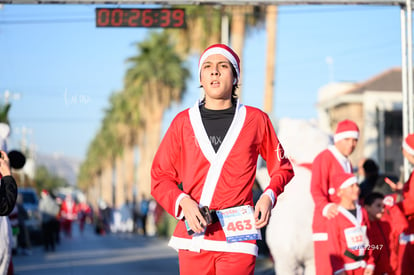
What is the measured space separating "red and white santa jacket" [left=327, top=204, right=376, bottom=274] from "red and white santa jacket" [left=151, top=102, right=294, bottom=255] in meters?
2.65

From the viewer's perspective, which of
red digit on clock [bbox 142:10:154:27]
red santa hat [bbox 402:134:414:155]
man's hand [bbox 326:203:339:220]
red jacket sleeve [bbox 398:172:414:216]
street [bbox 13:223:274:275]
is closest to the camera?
man's hand [bbox 326:203:339:220]

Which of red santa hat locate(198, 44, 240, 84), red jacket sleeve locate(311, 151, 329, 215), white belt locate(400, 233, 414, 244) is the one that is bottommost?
white belt locate(400, 233, 414, 244)

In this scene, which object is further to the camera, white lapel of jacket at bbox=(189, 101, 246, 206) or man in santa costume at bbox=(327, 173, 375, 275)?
man in santa costume at bbox=(327, 173, 375, 275)

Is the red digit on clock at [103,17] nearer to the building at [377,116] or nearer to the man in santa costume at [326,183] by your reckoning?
the man in santa costume at [326,183]

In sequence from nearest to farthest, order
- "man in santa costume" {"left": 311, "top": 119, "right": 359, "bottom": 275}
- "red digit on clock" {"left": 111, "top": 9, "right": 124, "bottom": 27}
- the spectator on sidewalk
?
"man in santa costume" {"left": 311, "top": 119, "right": 359, "bottom": 275} → "red digit on clock" {"left": 111, "top": 9, "right": 124, "bottom": 27} → the spectator on sidewalk

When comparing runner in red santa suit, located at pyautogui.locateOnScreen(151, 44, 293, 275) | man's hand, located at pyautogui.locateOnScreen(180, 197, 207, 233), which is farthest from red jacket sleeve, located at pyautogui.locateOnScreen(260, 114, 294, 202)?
man's hand, located at pyautogui.locateOnScreen(180, 197, 207, 233)

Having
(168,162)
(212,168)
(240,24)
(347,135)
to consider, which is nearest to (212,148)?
(212,168)

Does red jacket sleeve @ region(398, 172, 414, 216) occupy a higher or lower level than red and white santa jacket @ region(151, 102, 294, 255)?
lower

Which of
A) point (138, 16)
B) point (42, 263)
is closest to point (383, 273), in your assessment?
point (138, 16)

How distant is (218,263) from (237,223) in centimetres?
25

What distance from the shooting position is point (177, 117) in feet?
15.5

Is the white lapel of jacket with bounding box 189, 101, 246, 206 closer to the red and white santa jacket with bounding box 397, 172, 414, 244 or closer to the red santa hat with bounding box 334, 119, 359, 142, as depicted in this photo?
the red santa hat with bounding box 334, 119, 359, 142

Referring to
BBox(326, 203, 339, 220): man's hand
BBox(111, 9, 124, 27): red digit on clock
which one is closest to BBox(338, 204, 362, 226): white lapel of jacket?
BBox(326, 203, 339, 220): man's hand

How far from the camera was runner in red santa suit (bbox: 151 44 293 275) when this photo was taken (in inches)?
174
